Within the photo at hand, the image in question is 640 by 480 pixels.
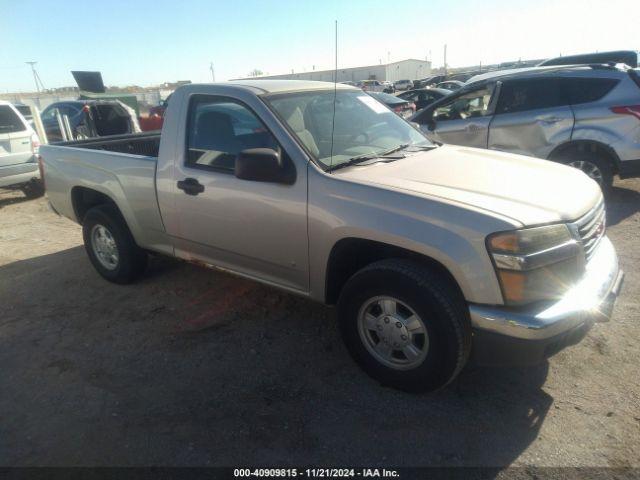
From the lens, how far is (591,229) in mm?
2678

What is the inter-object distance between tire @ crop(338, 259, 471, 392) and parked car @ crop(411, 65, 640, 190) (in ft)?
10.7

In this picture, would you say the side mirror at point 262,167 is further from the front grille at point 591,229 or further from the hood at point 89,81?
A: the hood at point 89,81

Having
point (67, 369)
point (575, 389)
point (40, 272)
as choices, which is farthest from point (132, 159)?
point (575, 389)

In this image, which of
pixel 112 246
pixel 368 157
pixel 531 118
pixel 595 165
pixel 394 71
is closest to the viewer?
pixel 368 157

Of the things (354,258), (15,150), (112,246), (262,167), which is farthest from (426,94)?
(262,167)

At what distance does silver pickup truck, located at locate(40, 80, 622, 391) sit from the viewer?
2340 mm

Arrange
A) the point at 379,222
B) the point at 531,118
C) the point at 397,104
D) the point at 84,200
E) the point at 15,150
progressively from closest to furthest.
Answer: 1. the point at 379,222
2. the point at 84,200
3. the point at 531,118
4. the point at 15,150
5. the point at 397,104

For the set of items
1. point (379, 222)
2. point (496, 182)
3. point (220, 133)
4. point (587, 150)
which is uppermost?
point (220, 133)

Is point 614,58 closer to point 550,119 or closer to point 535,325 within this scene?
point 550,119

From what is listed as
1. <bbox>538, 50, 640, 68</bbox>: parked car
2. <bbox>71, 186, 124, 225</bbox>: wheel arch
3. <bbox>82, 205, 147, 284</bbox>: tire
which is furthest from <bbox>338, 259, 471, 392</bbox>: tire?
<bbox>538, 50, 640, 68</bbox>: parked car

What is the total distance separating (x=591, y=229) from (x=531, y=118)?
4.00 m

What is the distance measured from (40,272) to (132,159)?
2137 mm

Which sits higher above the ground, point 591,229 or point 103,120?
point 591,229

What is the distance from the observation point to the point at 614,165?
586 centimetres
